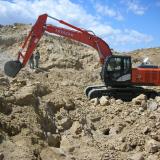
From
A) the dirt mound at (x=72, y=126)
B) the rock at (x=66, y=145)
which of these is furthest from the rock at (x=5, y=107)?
the rock at (x=66, y=145)

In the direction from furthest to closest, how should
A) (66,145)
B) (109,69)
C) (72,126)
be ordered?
1. (109,69)
2. (72,126)
3. (66,145)

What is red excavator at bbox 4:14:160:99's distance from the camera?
16.7 metres

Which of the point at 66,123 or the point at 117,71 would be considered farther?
the point at 117,71

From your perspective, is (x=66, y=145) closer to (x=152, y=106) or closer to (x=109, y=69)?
(x=152, y=106)

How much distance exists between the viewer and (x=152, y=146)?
407 inches

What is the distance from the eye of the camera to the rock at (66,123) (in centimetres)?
1143

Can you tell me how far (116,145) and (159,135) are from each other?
1.23m

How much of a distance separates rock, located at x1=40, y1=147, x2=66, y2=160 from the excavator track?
8206 millimetres

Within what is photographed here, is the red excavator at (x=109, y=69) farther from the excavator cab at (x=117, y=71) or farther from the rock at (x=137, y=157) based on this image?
the rock at (x=137, y=157)

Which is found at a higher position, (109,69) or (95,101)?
(109,69)

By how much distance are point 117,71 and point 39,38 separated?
10.9ft

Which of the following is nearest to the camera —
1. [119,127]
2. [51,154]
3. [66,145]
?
[51,154]

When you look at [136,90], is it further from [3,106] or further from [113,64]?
[3,106]

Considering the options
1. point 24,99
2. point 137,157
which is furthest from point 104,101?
point 137,157
